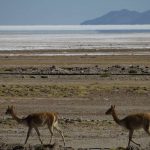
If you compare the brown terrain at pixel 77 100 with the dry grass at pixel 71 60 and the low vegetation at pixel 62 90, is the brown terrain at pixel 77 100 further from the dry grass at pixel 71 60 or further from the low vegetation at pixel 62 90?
the dry grass at pixel 71 60

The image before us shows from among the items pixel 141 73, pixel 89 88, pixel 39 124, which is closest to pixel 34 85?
pixel 89 88

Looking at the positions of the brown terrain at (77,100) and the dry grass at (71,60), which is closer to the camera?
the brown terrain at (77,100)

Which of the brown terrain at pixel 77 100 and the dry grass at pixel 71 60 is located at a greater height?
the dry grass at pixel 71 60

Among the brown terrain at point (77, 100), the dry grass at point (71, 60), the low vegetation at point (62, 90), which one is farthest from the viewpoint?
the dry grass at point (71, 60)

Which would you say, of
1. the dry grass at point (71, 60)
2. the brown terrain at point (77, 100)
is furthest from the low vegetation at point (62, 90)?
the dry grass at point (71, 60)

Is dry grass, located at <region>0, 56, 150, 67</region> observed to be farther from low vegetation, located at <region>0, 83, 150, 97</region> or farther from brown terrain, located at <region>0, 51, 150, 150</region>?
low vegetation, located at <region>0, 83, 150, 97</region>

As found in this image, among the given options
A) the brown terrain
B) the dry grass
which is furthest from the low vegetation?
the dry grass

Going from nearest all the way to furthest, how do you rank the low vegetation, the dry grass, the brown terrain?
the brown terrain < the low vegetation < the dry grass

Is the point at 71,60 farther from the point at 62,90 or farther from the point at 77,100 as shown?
the point at 77,100

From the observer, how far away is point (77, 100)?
2678 cm

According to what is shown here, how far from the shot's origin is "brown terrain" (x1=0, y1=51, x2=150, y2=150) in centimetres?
1727

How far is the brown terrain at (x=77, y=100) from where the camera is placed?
17.3m

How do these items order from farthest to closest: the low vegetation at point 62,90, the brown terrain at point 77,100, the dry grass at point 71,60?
the dry grass at point 71,60, the low vegetation at point 62,90, the brown terrain at point 77,100

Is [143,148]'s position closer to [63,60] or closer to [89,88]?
[89,88]
